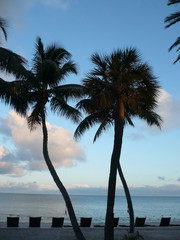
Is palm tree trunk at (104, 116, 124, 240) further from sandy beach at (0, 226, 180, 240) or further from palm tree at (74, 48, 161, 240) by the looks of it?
sandy beach at (0, 226, 180, 240)

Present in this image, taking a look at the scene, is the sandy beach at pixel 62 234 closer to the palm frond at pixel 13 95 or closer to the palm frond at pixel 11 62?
the palm frond at pixel 13 95

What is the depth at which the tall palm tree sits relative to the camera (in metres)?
18.0

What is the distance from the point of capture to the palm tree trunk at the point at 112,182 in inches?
600

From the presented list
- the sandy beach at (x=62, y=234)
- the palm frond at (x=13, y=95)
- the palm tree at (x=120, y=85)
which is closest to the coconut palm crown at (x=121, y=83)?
the palm tree at (x=120, y=85)

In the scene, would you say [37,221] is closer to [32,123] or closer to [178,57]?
[32,123]

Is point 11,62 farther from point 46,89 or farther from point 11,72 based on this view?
point 46,89

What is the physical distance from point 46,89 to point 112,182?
6.61m

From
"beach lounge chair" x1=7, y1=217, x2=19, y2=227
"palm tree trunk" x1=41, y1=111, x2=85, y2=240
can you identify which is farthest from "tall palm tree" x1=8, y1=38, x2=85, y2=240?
"beach lounge chair" x1=7, y1=217, x2=19, y2=227

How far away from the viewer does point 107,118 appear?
20.4 metres

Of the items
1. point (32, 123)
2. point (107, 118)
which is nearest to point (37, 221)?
point (32, 123)

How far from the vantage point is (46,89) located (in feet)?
62.7

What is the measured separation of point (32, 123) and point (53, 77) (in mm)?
3741

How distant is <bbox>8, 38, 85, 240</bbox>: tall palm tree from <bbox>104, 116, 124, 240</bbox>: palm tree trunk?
2.62m

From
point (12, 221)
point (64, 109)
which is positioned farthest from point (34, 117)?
point (12, 221)
